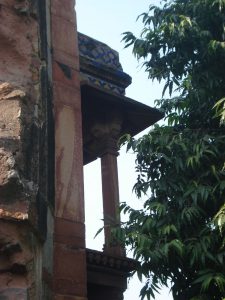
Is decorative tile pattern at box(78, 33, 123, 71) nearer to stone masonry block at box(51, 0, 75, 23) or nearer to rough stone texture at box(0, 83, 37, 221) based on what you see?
stone masonry block at box(51, 0, 75, 23)

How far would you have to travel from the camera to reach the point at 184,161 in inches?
228

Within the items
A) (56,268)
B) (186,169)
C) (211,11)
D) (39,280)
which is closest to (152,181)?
(186,169)

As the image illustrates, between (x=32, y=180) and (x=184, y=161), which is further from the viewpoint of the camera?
(x=184, y=161)

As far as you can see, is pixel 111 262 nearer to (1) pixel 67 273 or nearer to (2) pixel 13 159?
(1) pixel 67 273

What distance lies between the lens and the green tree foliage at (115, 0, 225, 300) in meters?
5.20

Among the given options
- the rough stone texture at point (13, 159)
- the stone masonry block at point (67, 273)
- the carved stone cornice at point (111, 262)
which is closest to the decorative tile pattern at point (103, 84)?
the carved stone cornice at point (111, 262)

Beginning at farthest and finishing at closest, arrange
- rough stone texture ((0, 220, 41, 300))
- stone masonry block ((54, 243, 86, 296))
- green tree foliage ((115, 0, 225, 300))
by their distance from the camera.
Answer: green tree foliage ((115, 0, 225, 300)) < stone masonry block ((54, 243, 86, 296)) < rough stone texture ((0, 220, 41, 300))

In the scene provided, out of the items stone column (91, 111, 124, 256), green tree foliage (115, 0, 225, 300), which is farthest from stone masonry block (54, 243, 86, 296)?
stone column (91, 111, 124, 256)

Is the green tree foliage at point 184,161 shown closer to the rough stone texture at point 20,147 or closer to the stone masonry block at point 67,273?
the stone masonry block at point 67,273

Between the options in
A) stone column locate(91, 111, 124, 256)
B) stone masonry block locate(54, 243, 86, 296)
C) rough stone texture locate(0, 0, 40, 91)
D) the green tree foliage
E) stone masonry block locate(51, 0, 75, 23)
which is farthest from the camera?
stone column locate(91, 111, 124, 256)

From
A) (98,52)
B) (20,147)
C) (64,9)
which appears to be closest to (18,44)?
(20,147)

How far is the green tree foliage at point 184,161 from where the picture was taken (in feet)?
17.0

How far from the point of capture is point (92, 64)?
7.02 m

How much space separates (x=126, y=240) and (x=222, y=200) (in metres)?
1.09
